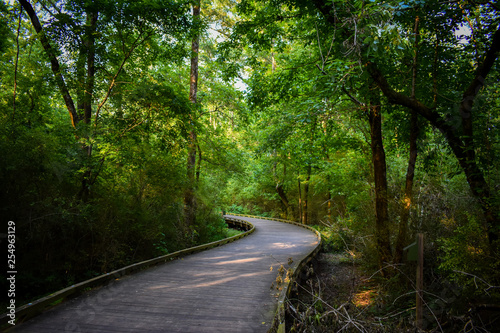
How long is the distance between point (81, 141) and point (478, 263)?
7.65 meters

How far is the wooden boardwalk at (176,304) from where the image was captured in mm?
3891

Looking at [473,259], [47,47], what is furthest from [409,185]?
[47,47]

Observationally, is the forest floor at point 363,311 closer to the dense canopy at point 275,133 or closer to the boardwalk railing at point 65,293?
the dense canopy at point 275,133

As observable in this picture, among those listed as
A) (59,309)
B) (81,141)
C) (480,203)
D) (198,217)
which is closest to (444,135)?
(480,203)

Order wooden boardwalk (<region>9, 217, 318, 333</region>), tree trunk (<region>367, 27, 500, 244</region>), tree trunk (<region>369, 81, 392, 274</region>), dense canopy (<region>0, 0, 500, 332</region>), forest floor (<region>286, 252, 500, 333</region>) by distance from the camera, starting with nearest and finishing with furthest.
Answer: forest floor (<region>286, 252, 500, 333</region>), wooden boardwalk (<region>9, 217, 318, 333</region>), tree trunk (<region>367, 27, 500, 244</region>), dense canopy (<region>0, 0, 500, 332</region>), tree trunk (<region>369, 81, 392, 274</region>)

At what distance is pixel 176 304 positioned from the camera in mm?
4734

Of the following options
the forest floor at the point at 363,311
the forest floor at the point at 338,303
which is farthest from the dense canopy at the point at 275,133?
the forest floor at the point at 338,303

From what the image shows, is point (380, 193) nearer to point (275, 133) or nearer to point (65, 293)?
point (275, 133)

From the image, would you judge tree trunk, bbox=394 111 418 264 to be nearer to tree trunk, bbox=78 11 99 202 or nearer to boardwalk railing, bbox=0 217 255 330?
boardwalk railing, bbox=0 217 255 330

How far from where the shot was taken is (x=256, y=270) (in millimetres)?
7301

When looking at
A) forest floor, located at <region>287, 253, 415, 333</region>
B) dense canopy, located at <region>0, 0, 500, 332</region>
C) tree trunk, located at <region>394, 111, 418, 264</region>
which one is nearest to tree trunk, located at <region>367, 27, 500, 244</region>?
dense canopy, located at <region>0, 0, 500, 332</region>

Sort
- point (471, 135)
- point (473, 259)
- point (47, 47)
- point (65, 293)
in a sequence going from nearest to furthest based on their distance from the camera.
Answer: point (473, 259)
point (471, 135)
point (65, 293)
point (47, 47)

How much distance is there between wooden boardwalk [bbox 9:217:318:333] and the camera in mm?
3891

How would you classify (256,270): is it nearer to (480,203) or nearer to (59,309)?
(59,309)
